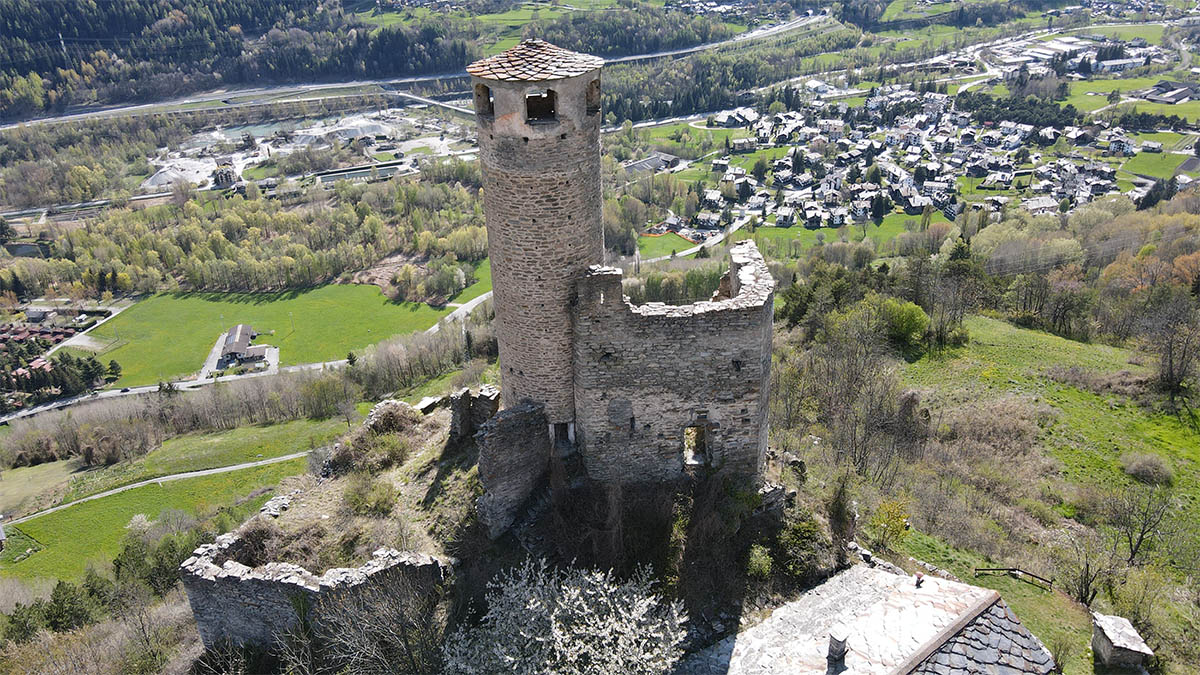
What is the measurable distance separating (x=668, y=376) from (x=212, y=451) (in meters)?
49.4

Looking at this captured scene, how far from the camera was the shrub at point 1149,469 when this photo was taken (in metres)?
33.3

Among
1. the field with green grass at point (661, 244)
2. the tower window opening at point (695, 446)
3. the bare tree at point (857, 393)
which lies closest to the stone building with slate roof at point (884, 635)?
the tower window opening at point (695, 446)

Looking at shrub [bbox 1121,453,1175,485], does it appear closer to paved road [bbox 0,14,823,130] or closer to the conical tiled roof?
the conical tiled roof

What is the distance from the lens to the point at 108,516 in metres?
49.5

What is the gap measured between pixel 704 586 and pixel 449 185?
98740 millimetres

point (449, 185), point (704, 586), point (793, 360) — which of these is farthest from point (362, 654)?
point (449, 185)

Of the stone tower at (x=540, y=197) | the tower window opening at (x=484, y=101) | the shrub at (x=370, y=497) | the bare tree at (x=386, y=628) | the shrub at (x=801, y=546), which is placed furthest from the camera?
the shrub at (x=370, y=497)

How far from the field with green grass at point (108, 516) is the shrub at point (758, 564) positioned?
3536 centimetres

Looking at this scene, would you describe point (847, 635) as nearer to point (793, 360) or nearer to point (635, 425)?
point (635, 425)

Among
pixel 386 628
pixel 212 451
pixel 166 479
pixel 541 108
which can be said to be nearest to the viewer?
pixel 541 108

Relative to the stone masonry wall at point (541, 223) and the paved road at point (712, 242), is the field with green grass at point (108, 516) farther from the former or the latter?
the paved road at point (712, 242)

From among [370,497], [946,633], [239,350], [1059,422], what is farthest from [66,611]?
[239,350]

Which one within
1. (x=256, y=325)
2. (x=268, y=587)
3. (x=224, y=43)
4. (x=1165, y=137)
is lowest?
(x=256, y=325)

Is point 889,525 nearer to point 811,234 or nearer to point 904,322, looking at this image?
point 904,322
